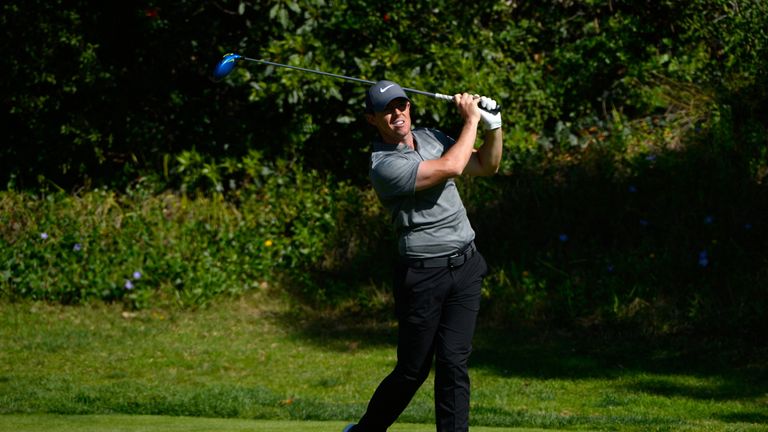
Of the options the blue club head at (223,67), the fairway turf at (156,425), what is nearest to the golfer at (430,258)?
the fairway turf at (156,425)

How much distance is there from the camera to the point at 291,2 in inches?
380

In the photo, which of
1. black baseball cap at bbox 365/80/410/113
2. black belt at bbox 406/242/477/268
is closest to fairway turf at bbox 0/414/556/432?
black belt at bbox 406/242/477/268

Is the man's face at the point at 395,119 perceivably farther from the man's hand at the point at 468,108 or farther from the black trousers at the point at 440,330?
the black trousers at the point at 440,330

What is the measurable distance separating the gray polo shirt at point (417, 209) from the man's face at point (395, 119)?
0.19 feet

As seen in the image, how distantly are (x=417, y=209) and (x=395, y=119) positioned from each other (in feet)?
1.31

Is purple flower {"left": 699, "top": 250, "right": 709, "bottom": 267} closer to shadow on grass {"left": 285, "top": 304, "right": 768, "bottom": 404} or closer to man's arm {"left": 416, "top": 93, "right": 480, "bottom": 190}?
shadow on grass {"left": 285, "top": 304, "right": 768, "bottom": 404}

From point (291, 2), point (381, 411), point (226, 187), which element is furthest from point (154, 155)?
point (381, 411)

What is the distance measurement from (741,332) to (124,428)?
4772 mm

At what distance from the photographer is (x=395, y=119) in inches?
182

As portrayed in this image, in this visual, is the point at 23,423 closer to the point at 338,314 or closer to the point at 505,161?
the point at 338,314

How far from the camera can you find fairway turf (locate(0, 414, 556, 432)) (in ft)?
18.3

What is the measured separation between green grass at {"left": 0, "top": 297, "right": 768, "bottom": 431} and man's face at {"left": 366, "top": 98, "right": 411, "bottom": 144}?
183cm

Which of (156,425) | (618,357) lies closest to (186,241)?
(618,357)

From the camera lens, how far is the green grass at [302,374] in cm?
657
